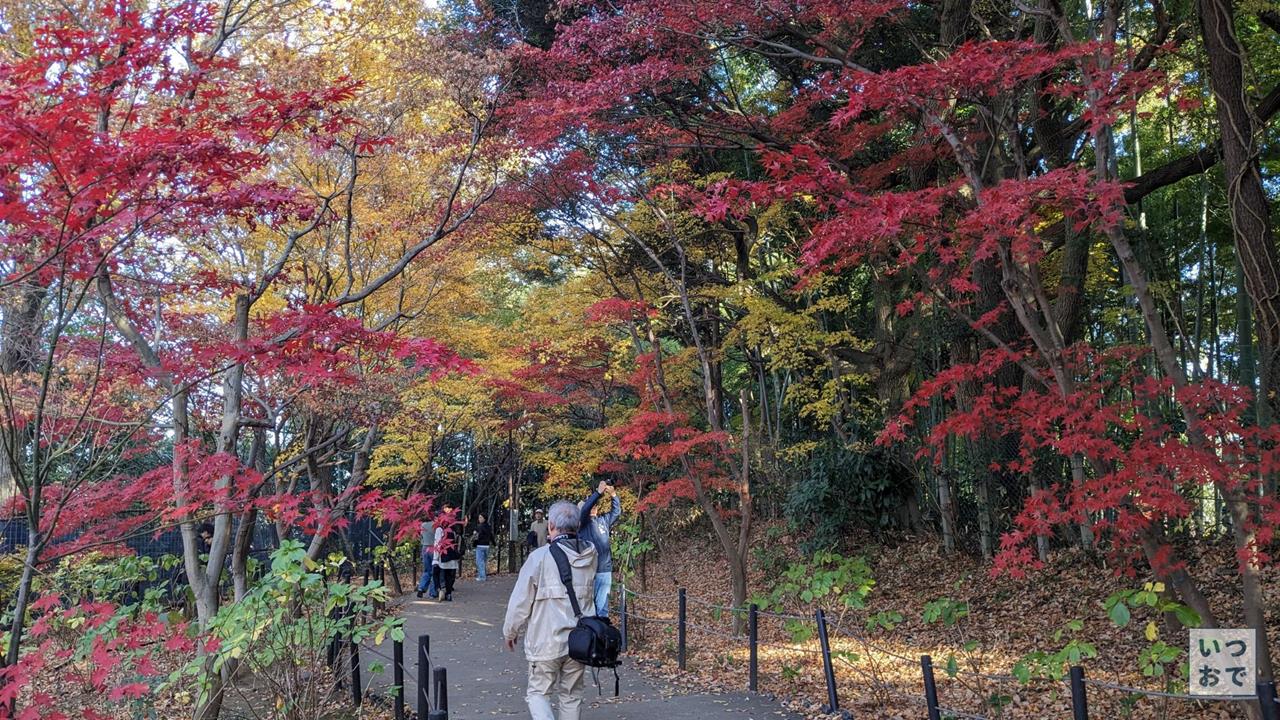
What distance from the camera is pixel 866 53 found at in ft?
36.6

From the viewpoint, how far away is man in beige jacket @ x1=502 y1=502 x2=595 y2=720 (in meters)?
4.61

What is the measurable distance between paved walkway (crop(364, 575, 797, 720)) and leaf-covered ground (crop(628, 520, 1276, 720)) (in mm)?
435

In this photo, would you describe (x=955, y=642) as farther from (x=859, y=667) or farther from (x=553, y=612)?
(x=553, y=612)

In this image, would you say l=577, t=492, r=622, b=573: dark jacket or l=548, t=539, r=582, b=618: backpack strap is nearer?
l=548, t=539, r=582, b=618: backpack strap

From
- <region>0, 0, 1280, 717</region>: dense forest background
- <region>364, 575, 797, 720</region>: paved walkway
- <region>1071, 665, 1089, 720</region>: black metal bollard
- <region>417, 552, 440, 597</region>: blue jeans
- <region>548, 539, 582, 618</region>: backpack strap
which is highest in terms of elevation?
<region>0, 0, 1280, 717</region>: dense forest background

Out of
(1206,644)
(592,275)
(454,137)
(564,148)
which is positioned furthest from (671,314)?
(1206,644)

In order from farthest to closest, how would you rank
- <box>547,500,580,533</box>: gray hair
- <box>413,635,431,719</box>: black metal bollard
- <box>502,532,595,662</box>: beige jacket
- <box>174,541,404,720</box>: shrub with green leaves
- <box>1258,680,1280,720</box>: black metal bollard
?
<box>413,635,431,719</box>: black metal bollard
<box>174,541,404,720</box>: shrub with green leaves
<box>547,500,580,533</box>: gray hair
<box>502,532,595,662</box>: beige jacket
<box>1258,680,1280,720</box>: black metal bollard

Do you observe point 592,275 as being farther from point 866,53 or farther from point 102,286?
point 102,286

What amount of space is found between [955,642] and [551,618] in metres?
5.90

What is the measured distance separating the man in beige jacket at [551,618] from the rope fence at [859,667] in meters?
2.00

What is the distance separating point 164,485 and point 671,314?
9.16 metres

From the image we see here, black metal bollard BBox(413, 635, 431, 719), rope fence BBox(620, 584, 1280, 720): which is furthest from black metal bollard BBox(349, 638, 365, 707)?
rope fence BBox(620, 584, 1280, 720)

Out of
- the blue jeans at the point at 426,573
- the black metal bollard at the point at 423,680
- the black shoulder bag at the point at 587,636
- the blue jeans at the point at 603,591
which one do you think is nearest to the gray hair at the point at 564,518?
the black shoulder bag at the point at 587,636

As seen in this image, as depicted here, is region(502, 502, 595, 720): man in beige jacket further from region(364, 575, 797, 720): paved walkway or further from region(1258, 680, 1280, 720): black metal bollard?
region(1258, 680, 1280, 720): black metal bollard
